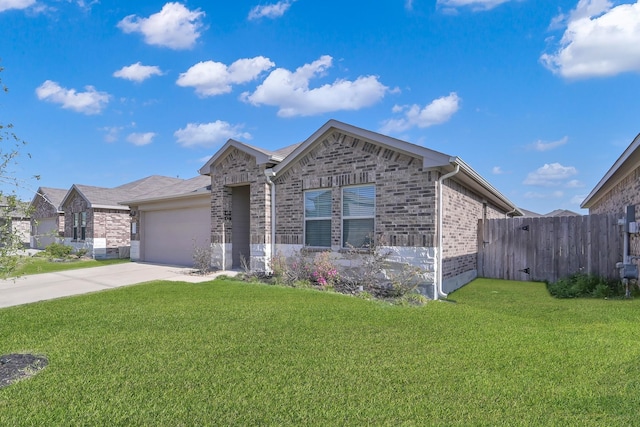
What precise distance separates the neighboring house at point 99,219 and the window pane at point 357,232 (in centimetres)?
1542

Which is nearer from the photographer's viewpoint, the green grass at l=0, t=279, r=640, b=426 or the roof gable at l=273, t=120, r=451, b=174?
the green grass at l=0, t=279, r=640, b=426

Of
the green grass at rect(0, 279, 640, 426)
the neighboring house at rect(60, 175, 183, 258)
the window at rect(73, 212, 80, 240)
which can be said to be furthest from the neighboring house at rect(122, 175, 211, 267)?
the window at rect(73, 212, 80, 240)

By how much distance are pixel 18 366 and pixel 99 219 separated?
1830cm

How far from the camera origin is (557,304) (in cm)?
741

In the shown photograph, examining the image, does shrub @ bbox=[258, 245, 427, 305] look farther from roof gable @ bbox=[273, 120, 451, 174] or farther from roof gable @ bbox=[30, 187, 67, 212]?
roof gable @ bbox=[30, 187, 67, 212]

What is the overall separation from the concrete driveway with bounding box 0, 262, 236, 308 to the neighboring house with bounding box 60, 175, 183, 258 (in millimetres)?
7910

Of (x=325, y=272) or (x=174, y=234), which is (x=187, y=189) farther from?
(x=325, y=272)

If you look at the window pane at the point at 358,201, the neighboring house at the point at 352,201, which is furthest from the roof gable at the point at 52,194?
the window pane at the point at 358,201

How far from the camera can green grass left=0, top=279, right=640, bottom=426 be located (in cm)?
298

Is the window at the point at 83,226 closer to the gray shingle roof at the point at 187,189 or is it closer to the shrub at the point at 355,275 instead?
the gray shingle roof at the point at 187,189

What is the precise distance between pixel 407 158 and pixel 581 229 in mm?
5769

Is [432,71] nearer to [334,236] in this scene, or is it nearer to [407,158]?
[407,158]

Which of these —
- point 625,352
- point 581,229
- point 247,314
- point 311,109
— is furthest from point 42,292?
point 581,229

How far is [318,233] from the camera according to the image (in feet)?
33.2
